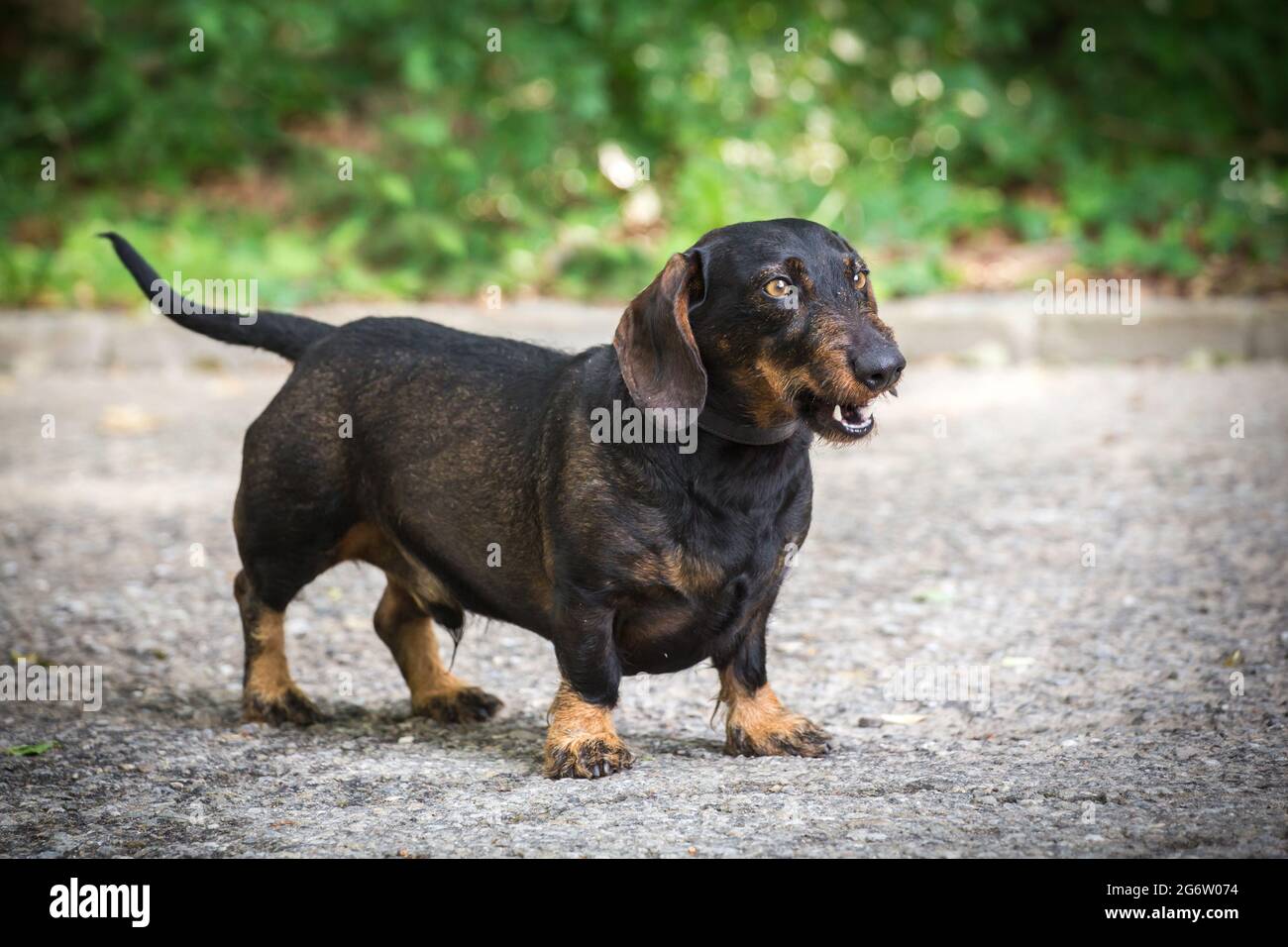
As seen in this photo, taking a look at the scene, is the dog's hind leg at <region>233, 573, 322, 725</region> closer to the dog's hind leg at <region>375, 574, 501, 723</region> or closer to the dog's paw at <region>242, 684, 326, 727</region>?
the dog's paw at <region>242, 684, 326, 727</region>

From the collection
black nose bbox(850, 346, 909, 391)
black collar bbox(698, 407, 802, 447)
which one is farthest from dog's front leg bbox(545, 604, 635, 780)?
black nose bbox(850, 346, 909, 391)

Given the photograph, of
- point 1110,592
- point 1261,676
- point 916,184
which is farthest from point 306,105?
point 1261,676

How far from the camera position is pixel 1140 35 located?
12.2 meters

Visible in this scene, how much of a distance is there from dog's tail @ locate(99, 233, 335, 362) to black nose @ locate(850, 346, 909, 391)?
2032 mm

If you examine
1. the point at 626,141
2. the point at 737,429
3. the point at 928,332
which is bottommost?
the point at 737,429

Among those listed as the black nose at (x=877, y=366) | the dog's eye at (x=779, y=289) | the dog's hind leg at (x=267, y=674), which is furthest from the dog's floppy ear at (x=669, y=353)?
the dog's hind leg at (x=267, y=674)

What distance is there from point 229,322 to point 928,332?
620 centimetres

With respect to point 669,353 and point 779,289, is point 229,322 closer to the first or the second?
point 669,353

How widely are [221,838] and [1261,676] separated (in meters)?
3.21

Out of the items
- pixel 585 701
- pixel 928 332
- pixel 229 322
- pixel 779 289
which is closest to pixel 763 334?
pixel 779 289

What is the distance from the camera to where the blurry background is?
11531 mm

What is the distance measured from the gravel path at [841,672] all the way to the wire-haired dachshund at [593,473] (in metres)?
0.30

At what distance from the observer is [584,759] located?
433 cm

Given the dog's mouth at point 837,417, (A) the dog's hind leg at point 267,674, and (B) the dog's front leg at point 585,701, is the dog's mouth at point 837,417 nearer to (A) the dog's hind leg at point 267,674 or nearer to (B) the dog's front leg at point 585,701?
(B) the dog's front leg at point 585,701
